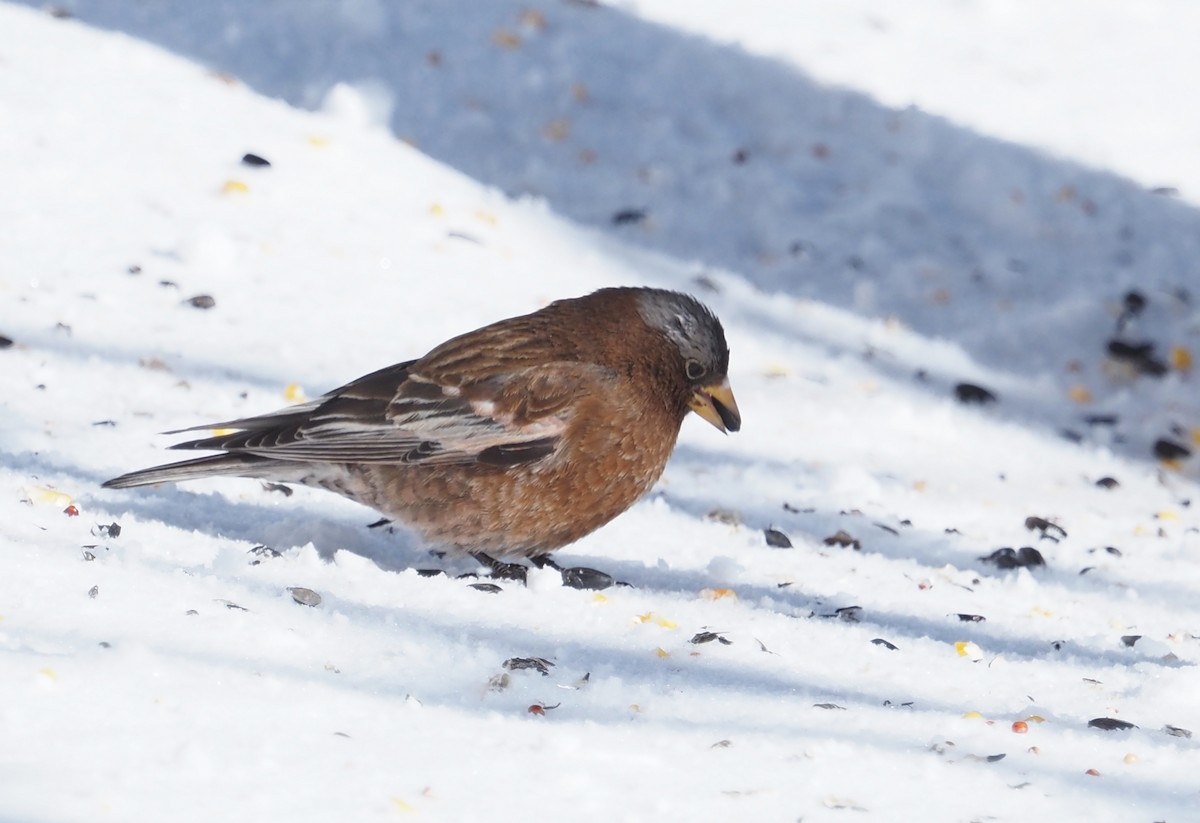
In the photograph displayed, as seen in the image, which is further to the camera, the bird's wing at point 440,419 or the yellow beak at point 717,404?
the yellow beak at point 717,404

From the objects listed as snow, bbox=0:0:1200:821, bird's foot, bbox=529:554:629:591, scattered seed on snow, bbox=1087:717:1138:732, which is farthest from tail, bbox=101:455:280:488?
scattered seed on snow, bbox=1087:717:1138:732

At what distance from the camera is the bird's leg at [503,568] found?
4.41 meters

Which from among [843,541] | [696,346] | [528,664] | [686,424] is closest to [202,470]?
[528,664]

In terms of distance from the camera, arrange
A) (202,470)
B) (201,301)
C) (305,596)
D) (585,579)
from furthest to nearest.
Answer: (201,301) < (585,579) < (202,470) < (305,596)

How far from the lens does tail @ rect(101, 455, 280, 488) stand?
13.7 ft

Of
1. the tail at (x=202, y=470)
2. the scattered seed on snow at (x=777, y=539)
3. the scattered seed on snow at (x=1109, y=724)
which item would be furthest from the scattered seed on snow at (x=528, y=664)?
the scattered seed on snow at (x=777, y=539)

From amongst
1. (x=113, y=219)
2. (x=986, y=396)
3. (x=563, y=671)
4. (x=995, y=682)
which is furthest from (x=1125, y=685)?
(x=113, y=219)

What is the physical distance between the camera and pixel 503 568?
14.6 ft

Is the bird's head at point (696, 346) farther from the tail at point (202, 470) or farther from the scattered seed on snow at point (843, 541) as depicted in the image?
the tail at point (202, 470)

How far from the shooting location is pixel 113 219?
6371 millimetres

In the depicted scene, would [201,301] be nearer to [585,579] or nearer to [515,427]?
[515,427]

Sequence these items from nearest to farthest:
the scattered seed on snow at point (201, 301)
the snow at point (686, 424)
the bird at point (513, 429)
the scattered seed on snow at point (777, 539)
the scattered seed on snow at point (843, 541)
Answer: the snow at point (686, 424) → the bird at point (513, 429) → the scattered seed on snow at point (777, 539) → the scattered seed on snow at point (843, 541) → the scattered seed on snow at point (201, 301)

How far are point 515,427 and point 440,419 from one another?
0.22 m

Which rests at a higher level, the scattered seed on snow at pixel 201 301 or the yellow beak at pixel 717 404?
the scattered seed on snow at pixel 201 301
